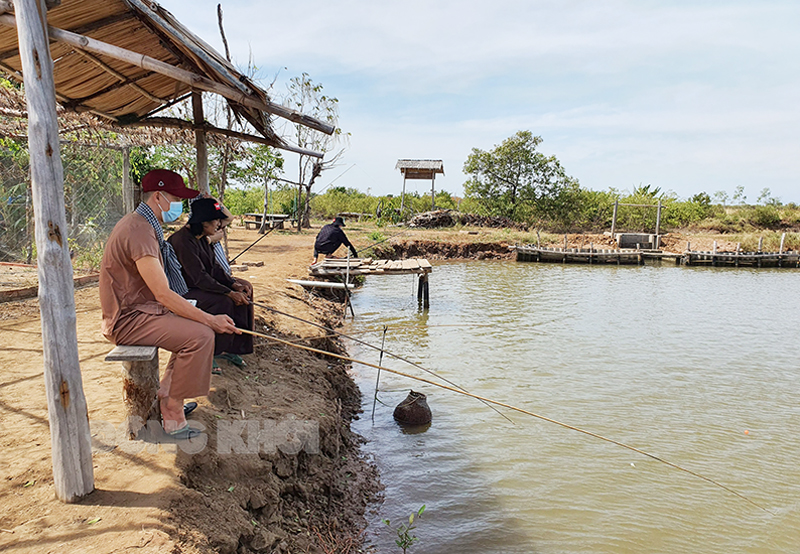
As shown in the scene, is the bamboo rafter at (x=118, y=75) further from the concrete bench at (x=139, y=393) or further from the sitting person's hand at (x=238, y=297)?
the concrete bench at (x=139, y=393)

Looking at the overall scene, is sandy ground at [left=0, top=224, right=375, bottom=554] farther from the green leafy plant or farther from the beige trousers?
the beige trousers

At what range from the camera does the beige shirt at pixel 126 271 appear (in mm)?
3094

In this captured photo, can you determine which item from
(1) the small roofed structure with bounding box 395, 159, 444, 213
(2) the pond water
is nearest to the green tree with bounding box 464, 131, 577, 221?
(1) the small roofed structure with bounding box 395, 159, 444, 213

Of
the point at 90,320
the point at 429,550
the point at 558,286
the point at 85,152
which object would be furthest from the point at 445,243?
the point at 429,550

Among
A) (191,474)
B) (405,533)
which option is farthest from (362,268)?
(191,474)

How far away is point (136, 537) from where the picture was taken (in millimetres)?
2436

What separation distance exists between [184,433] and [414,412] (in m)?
2.93

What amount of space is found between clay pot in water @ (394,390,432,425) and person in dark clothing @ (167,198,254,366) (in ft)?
6.43

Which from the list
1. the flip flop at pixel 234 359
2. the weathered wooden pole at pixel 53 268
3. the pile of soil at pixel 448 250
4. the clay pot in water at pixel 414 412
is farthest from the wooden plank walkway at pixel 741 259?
the weathered wooden pole at pixel 53 268

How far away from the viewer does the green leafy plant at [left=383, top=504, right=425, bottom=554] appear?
3736 mm

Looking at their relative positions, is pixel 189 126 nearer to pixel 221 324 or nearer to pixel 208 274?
pixel 208 274

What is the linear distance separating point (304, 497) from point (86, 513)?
1.55m

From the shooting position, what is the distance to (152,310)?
3236mm

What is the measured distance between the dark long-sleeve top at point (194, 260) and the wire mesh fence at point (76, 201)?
522 cm
